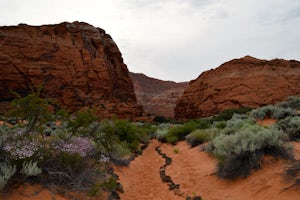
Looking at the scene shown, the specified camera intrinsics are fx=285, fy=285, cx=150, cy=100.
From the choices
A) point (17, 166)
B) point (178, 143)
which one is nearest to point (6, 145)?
point (17, 166)

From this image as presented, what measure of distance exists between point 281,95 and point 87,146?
1322 inches

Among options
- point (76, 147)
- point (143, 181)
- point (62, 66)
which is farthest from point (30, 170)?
point (62, 66)

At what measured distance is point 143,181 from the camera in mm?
8445

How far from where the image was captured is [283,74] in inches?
1467

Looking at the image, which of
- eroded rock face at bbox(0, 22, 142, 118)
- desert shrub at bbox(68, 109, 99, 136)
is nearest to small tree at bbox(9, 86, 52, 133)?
desert shrub at bbox(68, 109, 99, 136)

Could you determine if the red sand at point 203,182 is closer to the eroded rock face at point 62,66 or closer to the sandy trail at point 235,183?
the sandy trail at point 235,183

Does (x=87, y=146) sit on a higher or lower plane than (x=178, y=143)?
higher

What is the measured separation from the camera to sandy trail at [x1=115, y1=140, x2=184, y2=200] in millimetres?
6938

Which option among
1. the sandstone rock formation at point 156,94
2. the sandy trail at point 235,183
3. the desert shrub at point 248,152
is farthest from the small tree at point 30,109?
the sandstone rock formation at point 156,94

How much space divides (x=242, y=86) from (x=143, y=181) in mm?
32215

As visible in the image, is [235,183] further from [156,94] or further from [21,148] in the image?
[156,94]

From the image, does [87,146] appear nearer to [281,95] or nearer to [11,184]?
[11,184]

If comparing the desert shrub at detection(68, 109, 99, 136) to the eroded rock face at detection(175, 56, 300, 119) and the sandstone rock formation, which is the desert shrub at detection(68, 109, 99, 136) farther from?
the sandstone rock formation

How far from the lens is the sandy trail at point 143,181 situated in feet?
22.8
